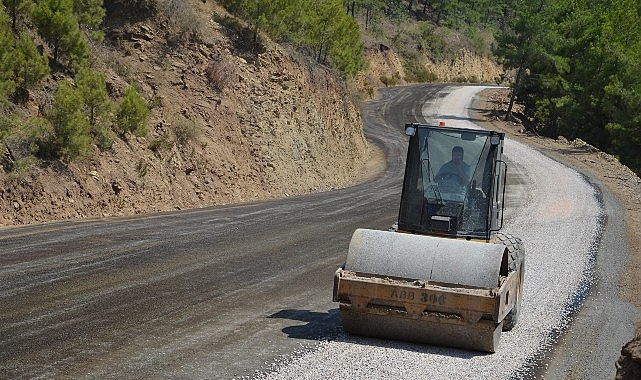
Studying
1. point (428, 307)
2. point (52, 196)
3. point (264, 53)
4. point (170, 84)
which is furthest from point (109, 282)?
point (264, 53)

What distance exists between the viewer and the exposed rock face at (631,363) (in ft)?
25.1

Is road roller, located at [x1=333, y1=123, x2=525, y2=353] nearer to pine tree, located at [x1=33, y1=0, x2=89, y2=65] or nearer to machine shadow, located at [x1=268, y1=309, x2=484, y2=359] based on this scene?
machine shadow, located at [x1=268, y1=309, x2=484, y2=359]

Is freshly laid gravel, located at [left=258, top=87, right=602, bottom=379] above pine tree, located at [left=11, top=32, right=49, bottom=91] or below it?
below

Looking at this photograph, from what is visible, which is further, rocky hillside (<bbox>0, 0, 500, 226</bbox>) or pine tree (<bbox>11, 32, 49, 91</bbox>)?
pine tree (<bbox>11, 32, 49, 91</bbox>)

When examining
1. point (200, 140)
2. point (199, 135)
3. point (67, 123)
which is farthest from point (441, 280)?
point (199, 135)

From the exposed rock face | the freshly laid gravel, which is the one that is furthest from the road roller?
the exposed rock face

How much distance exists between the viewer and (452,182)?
10.8 m

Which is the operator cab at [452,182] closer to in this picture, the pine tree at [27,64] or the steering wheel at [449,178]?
the steering wheel at [449,178]

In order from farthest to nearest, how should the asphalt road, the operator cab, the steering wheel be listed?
the steering wheel < the operator cab < the asphalt road

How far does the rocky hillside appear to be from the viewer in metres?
18.7

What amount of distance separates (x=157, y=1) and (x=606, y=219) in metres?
16.6

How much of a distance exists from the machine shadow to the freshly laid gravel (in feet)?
0.05

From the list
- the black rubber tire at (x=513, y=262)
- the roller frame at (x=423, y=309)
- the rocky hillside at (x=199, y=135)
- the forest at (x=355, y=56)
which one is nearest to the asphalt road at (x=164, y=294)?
the roller frame at (x=423, y=309)

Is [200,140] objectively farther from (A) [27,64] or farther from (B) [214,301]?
(B) [214,301]
